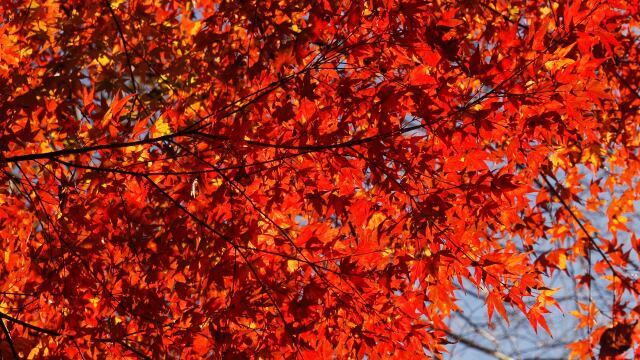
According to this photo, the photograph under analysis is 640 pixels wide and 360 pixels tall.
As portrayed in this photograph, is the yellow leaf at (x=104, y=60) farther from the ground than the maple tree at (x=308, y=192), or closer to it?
farther from the ground

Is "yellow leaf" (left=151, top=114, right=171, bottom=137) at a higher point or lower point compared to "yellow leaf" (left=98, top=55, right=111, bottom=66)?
lower

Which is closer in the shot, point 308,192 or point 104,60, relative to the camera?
point 308,192

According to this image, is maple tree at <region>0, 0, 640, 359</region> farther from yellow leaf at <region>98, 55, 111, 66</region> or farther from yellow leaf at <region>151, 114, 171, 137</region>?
yellow leaf at <region>98, 55, 111, 66</region>

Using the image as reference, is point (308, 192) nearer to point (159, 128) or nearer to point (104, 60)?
point (159, 128)

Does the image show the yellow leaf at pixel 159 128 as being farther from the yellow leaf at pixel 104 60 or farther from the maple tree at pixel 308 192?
the yellow leaf at pixel 104 60

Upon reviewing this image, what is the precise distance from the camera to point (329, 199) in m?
3.49

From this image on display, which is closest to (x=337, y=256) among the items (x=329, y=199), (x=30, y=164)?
(x=329, y=199)

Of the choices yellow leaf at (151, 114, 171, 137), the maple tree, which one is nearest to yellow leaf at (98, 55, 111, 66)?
the maple tree

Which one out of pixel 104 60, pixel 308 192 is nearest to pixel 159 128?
pixel 308 192

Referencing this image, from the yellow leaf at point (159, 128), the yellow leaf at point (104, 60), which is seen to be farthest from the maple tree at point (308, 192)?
the yellow leaf at point (104, 60)

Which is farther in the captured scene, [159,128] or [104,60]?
[104,60]

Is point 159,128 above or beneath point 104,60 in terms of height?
beneath

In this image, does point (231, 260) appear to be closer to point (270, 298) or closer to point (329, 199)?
point (270, 298)

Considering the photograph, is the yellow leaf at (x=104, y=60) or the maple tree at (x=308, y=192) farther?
the yellow leaf at (x=104, y=60)
